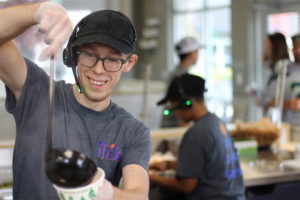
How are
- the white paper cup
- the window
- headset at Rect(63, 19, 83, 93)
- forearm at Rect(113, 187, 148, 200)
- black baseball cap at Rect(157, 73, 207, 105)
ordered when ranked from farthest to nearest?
1. the window
2. black baseball cap at Rect(157, 73, 207, 105)
3. headset at Rect(63, 19, 83, 93)
4. forearm at Rect(113, 187, 148, 200)
5. the white paper cup

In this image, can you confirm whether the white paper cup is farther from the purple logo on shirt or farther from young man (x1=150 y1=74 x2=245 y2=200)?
young man (x1=150 y1=74 x2=245 y2=200)

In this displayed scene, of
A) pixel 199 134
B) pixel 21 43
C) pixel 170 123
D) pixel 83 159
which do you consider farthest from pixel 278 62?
pixel 83 159

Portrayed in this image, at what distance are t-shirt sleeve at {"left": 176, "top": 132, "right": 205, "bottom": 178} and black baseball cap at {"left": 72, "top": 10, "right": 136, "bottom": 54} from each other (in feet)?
3.83

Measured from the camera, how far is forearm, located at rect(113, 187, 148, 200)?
1170mm

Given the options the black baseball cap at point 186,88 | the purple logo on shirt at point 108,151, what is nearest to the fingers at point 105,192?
the purple logo on shirt at point 108,151

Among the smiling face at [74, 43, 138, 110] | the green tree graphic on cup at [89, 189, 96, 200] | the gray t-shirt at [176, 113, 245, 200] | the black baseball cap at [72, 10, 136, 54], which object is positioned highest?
the black baseball cap at [72, 10, 136, 54]

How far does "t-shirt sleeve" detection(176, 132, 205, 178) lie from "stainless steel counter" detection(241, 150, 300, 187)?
336 mm

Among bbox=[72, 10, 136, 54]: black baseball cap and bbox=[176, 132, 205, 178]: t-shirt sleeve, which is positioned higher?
bbox=[72, 10, 136, 54]: black baseball cap

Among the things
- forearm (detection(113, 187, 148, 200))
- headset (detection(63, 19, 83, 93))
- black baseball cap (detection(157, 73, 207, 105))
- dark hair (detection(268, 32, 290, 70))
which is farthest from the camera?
dark hair (detection(268, 32, 290, 70))

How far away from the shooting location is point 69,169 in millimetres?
978

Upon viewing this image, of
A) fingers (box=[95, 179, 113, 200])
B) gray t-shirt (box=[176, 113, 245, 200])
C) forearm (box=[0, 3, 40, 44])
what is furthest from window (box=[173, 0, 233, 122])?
fingers (box=[95, 179, 113, 200])

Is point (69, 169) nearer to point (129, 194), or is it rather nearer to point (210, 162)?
point (129, 194)

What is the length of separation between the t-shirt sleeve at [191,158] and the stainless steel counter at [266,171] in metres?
0.34

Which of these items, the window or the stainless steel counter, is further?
the window
